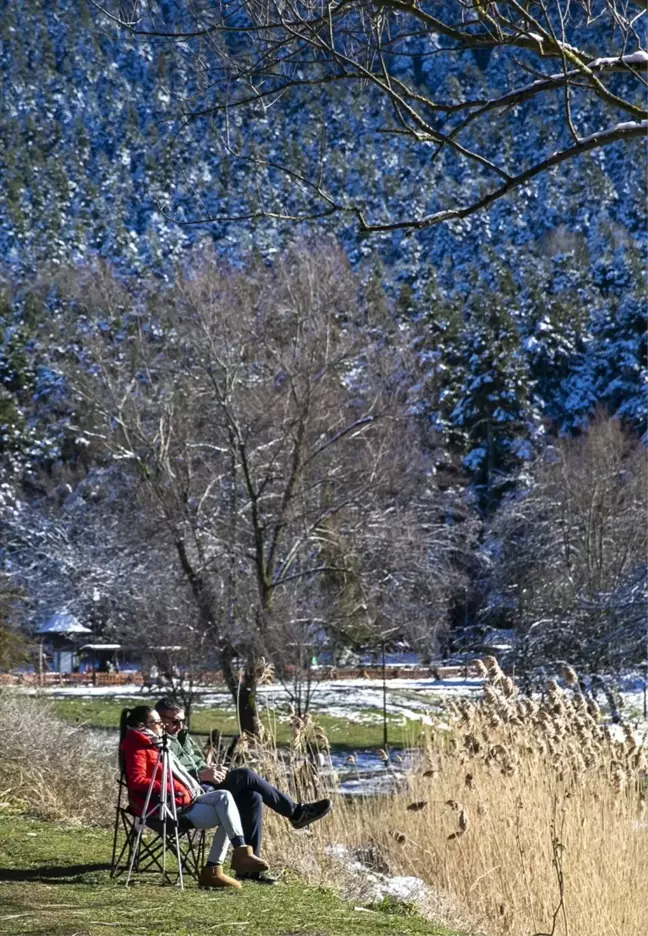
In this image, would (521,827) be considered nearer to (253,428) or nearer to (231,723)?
(253,428)

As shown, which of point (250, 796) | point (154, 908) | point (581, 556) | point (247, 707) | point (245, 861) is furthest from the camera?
point (581, 556)

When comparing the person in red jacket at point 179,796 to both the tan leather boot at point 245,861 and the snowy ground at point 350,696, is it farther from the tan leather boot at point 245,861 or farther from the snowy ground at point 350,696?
the snowy ground at point 350,696

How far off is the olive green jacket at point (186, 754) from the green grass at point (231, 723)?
40.0 feet

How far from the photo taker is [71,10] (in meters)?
150

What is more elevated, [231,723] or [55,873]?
[231,723]

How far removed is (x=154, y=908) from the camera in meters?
5.43

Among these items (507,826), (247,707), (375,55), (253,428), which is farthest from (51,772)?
(253,428)

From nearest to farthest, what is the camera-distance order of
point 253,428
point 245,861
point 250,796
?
point 245,861, point 250,796, point 253,428

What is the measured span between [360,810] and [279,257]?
14642 millimetres

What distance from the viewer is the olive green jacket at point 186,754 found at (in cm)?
677

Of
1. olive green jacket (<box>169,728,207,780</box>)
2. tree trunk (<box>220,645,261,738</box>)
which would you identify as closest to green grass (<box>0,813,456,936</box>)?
olive green jacket (<box>169,728,207,780</box>)

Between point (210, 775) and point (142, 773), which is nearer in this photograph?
point (142, 773)

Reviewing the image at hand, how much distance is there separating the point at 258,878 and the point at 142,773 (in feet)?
2.77

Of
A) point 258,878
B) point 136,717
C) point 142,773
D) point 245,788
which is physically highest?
point 136,717
